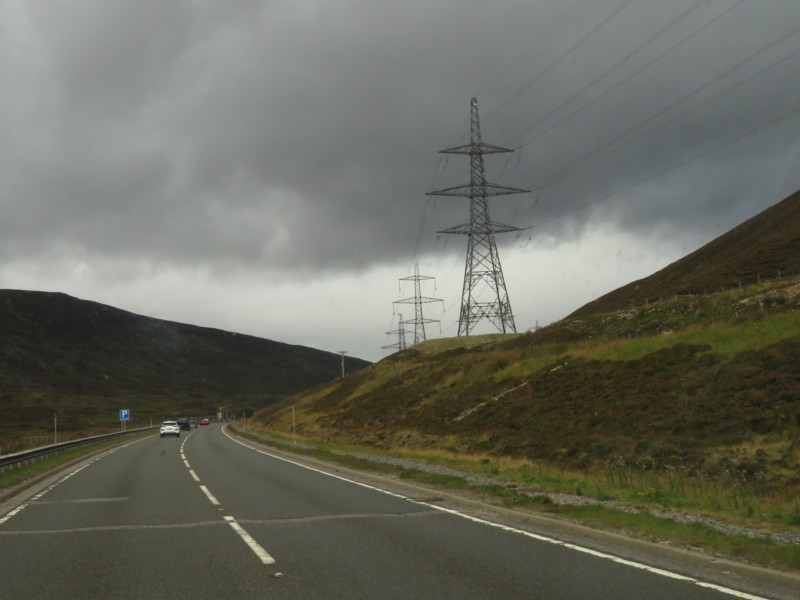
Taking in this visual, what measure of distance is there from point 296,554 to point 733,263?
190 ft

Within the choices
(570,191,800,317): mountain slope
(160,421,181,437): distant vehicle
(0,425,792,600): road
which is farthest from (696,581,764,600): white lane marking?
(160,421,181,437): distant vehicle

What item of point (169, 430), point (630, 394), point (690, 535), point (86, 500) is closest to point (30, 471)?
point (86, 500)

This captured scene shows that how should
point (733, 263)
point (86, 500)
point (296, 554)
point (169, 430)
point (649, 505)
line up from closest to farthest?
point (296, 554) → point (649, 505) → point (86, 500) → point (733, 263) → point (169, 430)

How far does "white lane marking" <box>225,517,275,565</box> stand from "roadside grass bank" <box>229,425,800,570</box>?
16.6 ft

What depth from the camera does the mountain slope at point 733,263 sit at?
5372cm

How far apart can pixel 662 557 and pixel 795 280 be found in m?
35.6

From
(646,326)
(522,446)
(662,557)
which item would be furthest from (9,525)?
(646,326)

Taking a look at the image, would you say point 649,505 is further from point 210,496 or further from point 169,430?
point 169,430

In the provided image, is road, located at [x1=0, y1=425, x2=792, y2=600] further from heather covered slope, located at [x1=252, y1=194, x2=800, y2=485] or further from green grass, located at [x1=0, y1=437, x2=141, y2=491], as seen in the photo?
heather covered slope, located at [x1=252, y1=194, x2=800, y2=485]

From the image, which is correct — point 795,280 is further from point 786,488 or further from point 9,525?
point 9,525

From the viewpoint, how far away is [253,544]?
10.2m

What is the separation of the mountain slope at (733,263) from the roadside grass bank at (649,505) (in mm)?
37174

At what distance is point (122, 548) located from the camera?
1016 centimetres

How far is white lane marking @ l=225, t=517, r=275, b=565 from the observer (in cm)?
914
